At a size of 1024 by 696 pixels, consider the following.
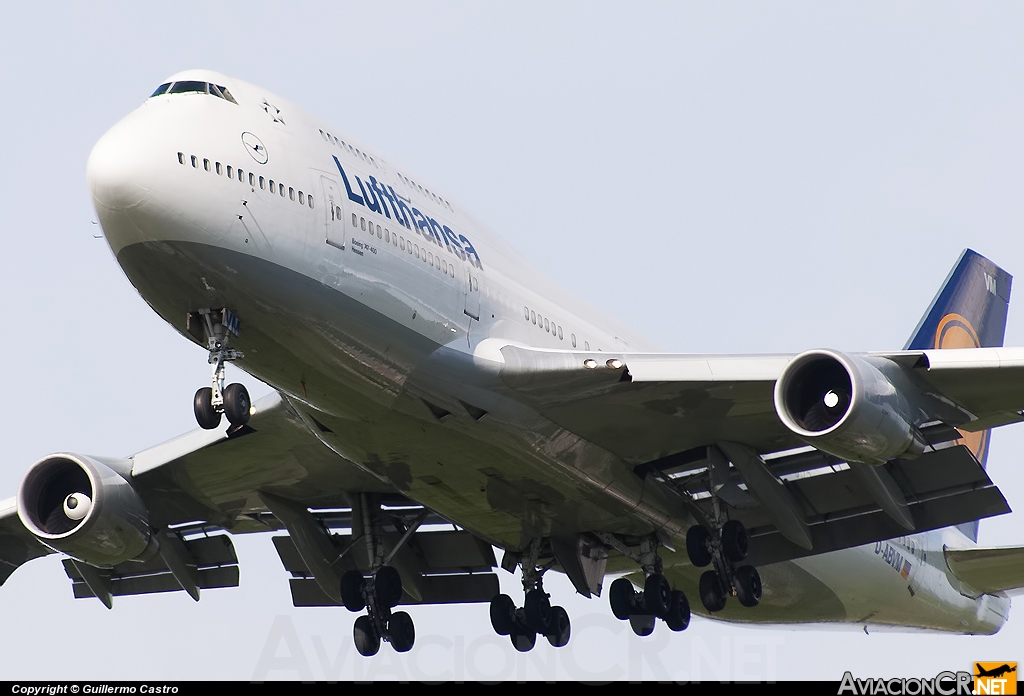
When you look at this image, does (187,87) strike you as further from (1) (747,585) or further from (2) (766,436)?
(1) (747,585)

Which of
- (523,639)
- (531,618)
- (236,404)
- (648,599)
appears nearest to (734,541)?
(648,599)

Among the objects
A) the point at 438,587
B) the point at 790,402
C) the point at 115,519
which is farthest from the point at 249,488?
the point at 790,402

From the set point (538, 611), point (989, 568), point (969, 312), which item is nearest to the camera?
point (538, 611)

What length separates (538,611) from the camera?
24.9m

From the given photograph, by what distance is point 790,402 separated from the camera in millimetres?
19391

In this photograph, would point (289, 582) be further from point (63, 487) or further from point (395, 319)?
point (395, 319)

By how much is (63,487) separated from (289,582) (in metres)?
5.29

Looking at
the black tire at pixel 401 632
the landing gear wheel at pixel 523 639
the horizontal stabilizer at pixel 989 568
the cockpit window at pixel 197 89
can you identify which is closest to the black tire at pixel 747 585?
the landing gear wheel at pixel 523 639

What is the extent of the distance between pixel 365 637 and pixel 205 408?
8.17 metres

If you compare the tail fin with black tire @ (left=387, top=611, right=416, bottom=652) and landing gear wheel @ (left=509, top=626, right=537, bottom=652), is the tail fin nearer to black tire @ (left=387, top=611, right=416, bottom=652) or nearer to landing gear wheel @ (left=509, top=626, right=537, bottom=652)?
landing gear wheel @ (left=509, top=626, right=537, bottom=652)

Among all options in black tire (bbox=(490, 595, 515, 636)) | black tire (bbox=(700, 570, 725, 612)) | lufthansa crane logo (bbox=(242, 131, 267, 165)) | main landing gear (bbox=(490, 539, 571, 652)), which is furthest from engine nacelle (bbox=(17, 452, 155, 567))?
black tire (bbox=(700, 570, 725, 612))

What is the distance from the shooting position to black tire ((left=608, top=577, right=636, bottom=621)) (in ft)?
82.5

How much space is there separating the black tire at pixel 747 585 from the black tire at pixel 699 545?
609mm

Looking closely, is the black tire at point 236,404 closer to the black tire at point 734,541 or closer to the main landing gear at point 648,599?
the main landing gear at point 648,599
